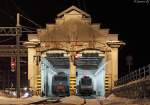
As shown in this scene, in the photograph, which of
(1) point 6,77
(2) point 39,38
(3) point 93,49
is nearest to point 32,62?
(2) point 39,38

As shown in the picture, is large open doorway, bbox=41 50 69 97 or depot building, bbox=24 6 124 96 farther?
large open doorway, bbox=41 50 69 97

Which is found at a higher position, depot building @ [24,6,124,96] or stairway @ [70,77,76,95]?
depot building @ [24,6,124,96]

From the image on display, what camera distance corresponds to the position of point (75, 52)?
6562 cm

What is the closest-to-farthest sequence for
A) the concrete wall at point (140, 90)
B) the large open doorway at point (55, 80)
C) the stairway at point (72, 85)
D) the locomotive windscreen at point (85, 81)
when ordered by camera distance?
1. the concrete wall at point (140, 90)
2. the stairway at point (72, 85)
3. the large open doorway at point (55, 80)
4. the locomotive windscreen at point (85, 81)

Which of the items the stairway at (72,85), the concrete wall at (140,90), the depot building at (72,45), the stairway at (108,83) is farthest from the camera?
the stairway at (72,85)

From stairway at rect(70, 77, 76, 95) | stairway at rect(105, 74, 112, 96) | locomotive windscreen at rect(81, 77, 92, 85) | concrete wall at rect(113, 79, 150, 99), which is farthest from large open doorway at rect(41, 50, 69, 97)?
concrete wall at rect(113, 79, 150, 99)

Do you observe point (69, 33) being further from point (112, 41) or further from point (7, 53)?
point (7, 53)

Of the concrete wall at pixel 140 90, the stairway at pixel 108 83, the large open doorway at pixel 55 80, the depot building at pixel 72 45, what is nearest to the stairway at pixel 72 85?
the depot building at pixel 72 45

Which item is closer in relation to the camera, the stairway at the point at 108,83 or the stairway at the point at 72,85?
the stairway at the point at 108,83

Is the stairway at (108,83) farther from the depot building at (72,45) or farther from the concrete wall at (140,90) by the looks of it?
the concrete wall at (140,90)

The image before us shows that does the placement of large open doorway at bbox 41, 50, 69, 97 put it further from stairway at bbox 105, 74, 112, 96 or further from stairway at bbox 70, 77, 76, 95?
stairway at bbox 105, 74, 112, 96

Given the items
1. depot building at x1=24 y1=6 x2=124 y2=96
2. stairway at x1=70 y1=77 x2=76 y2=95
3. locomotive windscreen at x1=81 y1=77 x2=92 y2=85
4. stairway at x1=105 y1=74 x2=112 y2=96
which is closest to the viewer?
stairway at x1=105 y1=74 x2=112 y2=96

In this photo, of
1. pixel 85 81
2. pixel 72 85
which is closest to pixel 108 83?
pixel 72 85

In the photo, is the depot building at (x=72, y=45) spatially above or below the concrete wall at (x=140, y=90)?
above
